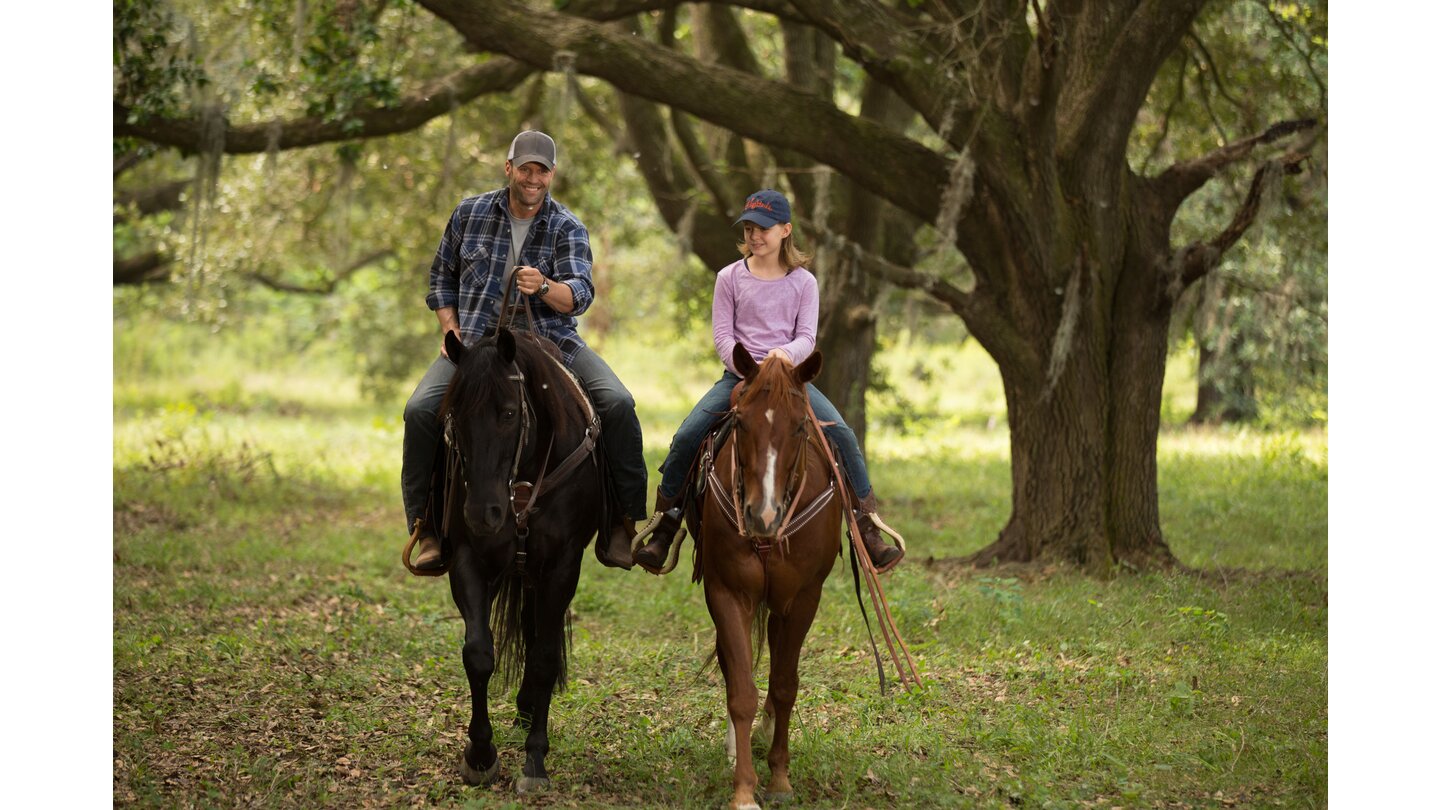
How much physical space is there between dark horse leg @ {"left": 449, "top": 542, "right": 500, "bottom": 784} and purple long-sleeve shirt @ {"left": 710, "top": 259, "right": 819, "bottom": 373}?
1.54 meters

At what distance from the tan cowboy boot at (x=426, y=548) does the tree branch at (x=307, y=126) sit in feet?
19.9

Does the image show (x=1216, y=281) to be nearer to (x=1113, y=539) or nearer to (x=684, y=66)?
(x=1113, y=539)

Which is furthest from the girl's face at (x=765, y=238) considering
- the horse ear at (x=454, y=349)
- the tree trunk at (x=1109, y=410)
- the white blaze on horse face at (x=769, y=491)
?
the tree trunk at (x=1109, y=410)

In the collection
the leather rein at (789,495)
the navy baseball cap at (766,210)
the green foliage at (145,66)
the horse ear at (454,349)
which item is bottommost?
the leather rein at (789,495)

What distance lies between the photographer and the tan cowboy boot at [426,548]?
633 centimetres

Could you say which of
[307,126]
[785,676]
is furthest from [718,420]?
[307,126]

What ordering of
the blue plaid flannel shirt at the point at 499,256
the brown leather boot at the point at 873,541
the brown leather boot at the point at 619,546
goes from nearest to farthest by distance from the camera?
the brown leather boot at the point at 873,541 → the blue plaid flannel shirt at the point at 499,256 → the brown leather boot at the point at 619,546

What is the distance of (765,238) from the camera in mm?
6227

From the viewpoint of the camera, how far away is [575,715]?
730 cm

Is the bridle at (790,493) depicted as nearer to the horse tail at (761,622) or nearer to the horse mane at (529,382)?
the horse tail at (761,622)

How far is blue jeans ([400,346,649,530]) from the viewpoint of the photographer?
6258mm

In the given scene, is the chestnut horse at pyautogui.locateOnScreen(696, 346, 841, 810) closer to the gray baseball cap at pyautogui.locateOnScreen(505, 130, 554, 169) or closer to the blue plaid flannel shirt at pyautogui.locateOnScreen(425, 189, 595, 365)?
the blue plaid flannel shirt at pyautogui.locateOnScreen(425, 189, 595, 365)

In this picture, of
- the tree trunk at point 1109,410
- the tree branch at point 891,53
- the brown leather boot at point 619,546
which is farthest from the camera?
the tree trunk at point 1109,410

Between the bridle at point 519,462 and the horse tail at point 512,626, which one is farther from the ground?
the bridle at point 519,462
